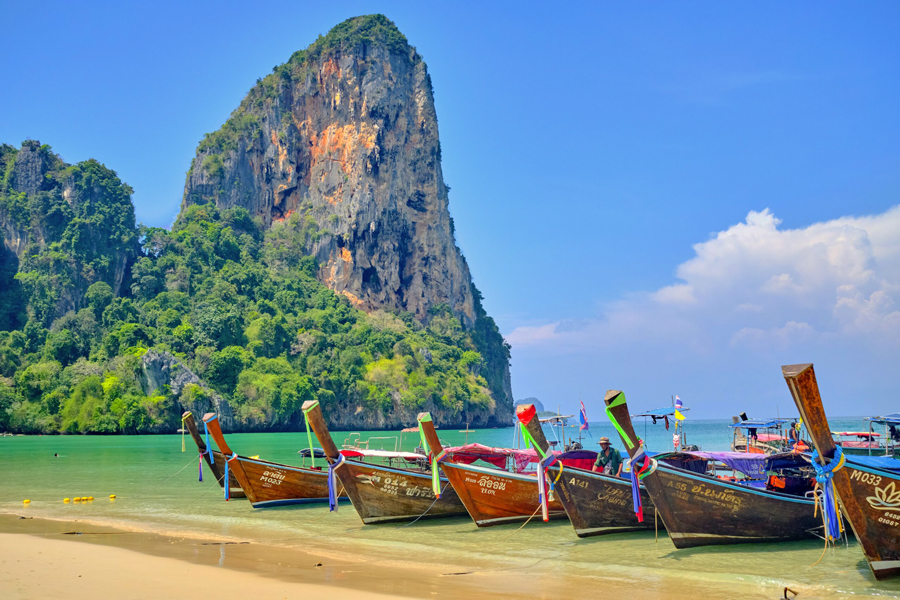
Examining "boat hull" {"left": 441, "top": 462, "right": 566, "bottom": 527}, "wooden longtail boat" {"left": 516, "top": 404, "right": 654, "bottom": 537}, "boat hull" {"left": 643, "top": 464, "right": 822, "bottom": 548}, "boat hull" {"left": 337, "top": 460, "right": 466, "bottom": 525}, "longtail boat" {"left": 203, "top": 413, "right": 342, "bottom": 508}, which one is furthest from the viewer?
"longtail boat" {"left": 203, "top": 413, "right": 342, "bottom": 508}

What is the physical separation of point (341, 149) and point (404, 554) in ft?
322

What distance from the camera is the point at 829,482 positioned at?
966 cm

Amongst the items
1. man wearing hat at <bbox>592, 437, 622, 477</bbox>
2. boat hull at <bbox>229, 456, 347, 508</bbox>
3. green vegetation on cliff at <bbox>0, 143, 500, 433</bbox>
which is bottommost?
boat hull at <bbox>229, 456, 347, 508</bbox>

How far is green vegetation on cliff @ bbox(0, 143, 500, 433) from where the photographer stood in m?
62.3

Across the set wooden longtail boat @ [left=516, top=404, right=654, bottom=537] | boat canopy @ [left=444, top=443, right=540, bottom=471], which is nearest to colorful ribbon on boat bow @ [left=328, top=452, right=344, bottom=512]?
boat canopy @ [left=444, top=443, right=540, bottom=471]

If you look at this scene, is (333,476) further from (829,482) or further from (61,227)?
(61,227)

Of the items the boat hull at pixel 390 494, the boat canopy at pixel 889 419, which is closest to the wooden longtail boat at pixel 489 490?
the boat hull at pixel 390 494

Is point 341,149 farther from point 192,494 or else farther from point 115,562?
point 115,562

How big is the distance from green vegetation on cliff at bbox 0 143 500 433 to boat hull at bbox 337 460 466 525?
51605 millimetres

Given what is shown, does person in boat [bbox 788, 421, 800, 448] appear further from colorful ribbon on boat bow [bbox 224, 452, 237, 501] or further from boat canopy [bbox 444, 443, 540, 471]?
colorful ribbon on boat bow [bbox 224, 452, 237, 501]

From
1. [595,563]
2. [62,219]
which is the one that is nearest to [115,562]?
[595,563]

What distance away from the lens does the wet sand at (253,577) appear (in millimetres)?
9211

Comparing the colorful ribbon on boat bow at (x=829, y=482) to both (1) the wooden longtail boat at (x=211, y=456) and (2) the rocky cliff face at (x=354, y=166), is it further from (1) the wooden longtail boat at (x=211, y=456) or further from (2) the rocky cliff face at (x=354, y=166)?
(2) the rocky cliff face at (x=354, y=166)

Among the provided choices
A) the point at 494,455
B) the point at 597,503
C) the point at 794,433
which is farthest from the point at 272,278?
the point at 597,503
